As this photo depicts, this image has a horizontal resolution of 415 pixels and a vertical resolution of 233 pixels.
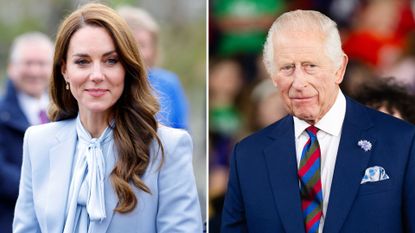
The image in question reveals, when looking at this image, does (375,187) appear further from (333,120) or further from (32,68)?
(32,68)

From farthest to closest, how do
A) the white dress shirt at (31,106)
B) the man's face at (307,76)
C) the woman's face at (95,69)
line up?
1. the white dress shirt at (31,106)
2. the woman's face at (95,69)
3. the man's face at (307,76)

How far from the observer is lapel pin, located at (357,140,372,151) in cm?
398

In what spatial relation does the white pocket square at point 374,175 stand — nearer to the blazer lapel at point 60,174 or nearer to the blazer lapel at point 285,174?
the blazer lapel at point 285,174

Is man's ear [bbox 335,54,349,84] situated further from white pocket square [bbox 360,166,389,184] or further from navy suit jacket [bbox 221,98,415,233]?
white pocket square [bbox 360,166,389,184]

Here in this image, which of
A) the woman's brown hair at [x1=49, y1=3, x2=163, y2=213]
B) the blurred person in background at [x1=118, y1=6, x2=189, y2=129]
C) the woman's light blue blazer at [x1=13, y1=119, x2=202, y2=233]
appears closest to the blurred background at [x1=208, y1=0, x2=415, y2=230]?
the woman's light blue blazer at [x1=13, y1=119, x2=202, y2=233]

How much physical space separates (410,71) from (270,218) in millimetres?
878

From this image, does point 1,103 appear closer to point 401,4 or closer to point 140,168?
point 140,168

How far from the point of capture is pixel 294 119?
13.7 ft

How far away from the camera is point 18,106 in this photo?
6941 mm

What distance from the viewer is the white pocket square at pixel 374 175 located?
391 centimetres

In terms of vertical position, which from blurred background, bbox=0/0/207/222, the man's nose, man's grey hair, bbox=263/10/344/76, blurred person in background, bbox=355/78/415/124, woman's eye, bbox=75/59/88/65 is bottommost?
blurred person in background, bbox=355/78/415/124

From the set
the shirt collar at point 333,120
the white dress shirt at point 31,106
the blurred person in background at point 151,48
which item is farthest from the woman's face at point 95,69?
the white dress shirt at point 31,106

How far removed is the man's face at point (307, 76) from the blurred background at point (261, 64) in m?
0.19

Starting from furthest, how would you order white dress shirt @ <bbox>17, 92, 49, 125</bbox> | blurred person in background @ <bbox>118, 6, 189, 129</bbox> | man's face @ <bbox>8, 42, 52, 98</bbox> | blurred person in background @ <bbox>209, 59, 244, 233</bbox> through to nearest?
man's face @ <bbox>8, 42, 52, 98</bbox> → white dress shirt @ <bbox>17, 92, 49, 125</bbox> → blurred person in background @ <bbox>118, 6, 189, 129</bbox> → blurred person in background @ <bbox>209, 59, 244, 233</bbox>
